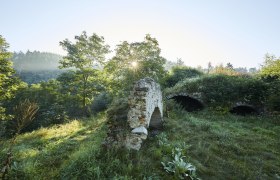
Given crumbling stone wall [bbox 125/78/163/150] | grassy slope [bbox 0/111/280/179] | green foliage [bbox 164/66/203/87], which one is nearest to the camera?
grassy slope [bbox 0/111/280/179]

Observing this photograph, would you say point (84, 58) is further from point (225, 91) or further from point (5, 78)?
point (225, 91)

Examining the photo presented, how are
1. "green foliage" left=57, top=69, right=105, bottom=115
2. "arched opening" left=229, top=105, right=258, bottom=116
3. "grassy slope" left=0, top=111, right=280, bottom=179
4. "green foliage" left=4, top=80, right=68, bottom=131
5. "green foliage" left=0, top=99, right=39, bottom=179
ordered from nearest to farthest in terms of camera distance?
"green foliage" left=0, top=99, right=39, bottom=179 → "grassy slope" left=0, top=111, right=280, bottom=179 → "arched opening" left=229, top=105, right=258, bottom=116 → "green foliage" left=57, top=69, right=105, bottom=115 → "green foliage" left=4, top=80, right=68, bottom=131

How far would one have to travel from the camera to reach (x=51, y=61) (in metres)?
132

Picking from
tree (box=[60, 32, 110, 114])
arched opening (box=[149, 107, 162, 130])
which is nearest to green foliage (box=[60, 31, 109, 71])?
tree (box=[60, 32, 110, 114])

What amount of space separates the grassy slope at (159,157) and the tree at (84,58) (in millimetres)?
7799

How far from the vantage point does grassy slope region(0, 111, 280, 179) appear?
16.2 feet

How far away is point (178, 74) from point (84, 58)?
1063cm

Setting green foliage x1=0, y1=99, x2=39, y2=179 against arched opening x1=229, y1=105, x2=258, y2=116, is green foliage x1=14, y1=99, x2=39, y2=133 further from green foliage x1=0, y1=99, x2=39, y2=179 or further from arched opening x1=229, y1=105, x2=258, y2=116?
arched opening x1=229, y1=105, x2=258, y2=116

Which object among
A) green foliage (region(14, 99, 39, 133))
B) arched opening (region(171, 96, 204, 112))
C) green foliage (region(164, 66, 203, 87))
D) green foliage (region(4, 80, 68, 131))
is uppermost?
green foliage (region(164, 66, 203, 87))

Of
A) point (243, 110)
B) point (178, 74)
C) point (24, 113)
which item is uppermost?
point (178, 74)

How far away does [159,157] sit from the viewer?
6117 millimetres

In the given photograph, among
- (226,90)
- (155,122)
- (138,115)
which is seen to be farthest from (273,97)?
(138,115)

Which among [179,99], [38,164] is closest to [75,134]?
[38,164]

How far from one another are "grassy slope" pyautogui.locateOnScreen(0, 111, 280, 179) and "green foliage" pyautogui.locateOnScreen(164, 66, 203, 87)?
12.3 m
